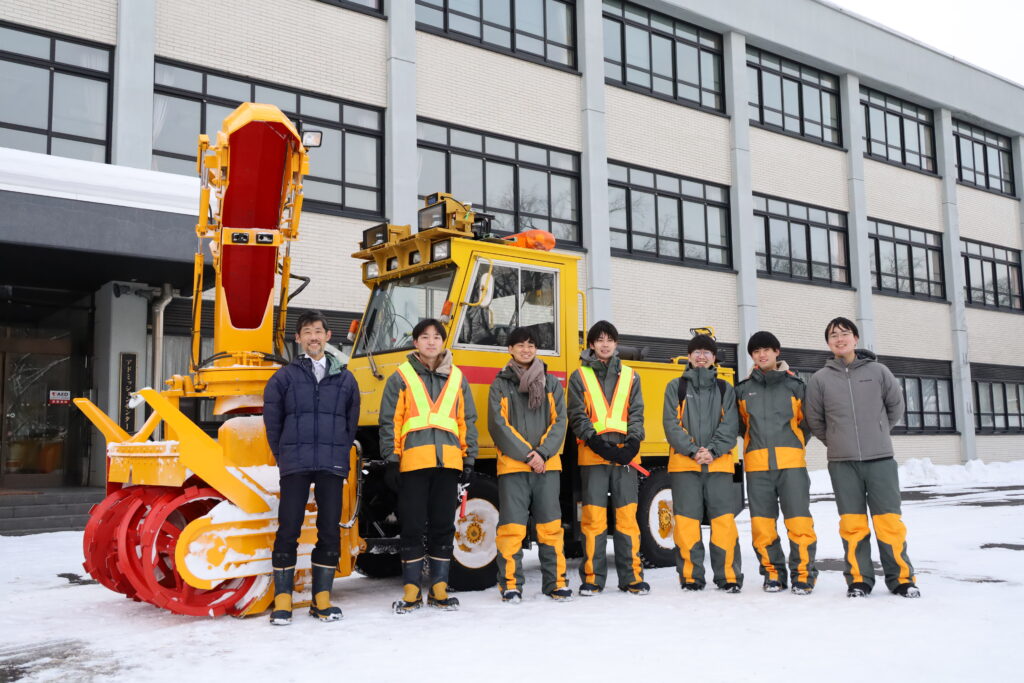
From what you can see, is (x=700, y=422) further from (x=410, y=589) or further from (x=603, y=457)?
(x=410, y=589)

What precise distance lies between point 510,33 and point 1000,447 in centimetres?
2015

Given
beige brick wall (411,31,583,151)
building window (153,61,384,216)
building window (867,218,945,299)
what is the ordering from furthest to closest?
building window (867,218,945,299), beige brick wall (411,31,583,151), building window (153,61,384,216)

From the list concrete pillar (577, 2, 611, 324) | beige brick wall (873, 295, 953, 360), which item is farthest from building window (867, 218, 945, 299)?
concrete pillar (577, 2, 611, 324)

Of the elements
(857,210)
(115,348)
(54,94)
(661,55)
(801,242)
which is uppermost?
(661,55)

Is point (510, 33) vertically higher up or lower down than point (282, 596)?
higher up

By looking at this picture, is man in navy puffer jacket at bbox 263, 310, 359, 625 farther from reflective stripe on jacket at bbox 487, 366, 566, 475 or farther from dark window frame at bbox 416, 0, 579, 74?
dark window frame at bbox 416, 0, 579, 74

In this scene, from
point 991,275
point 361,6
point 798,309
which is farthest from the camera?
point 991,275

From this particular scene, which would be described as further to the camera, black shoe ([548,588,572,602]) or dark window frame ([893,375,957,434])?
dark window frame ([893,375,957,434])

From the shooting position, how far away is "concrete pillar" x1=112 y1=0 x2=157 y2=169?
13.2 m

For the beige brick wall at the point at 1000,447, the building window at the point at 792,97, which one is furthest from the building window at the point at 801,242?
the beige brick wall at the point at 1000,447

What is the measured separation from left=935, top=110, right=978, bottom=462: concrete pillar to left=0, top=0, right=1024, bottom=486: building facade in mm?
87

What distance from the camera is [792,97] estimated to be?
23.5m

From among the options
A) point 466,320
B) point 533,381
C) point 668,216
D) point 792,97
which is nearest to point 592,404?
point 533,381

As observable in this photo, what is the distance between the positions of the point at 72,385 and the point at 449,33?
358 inches
